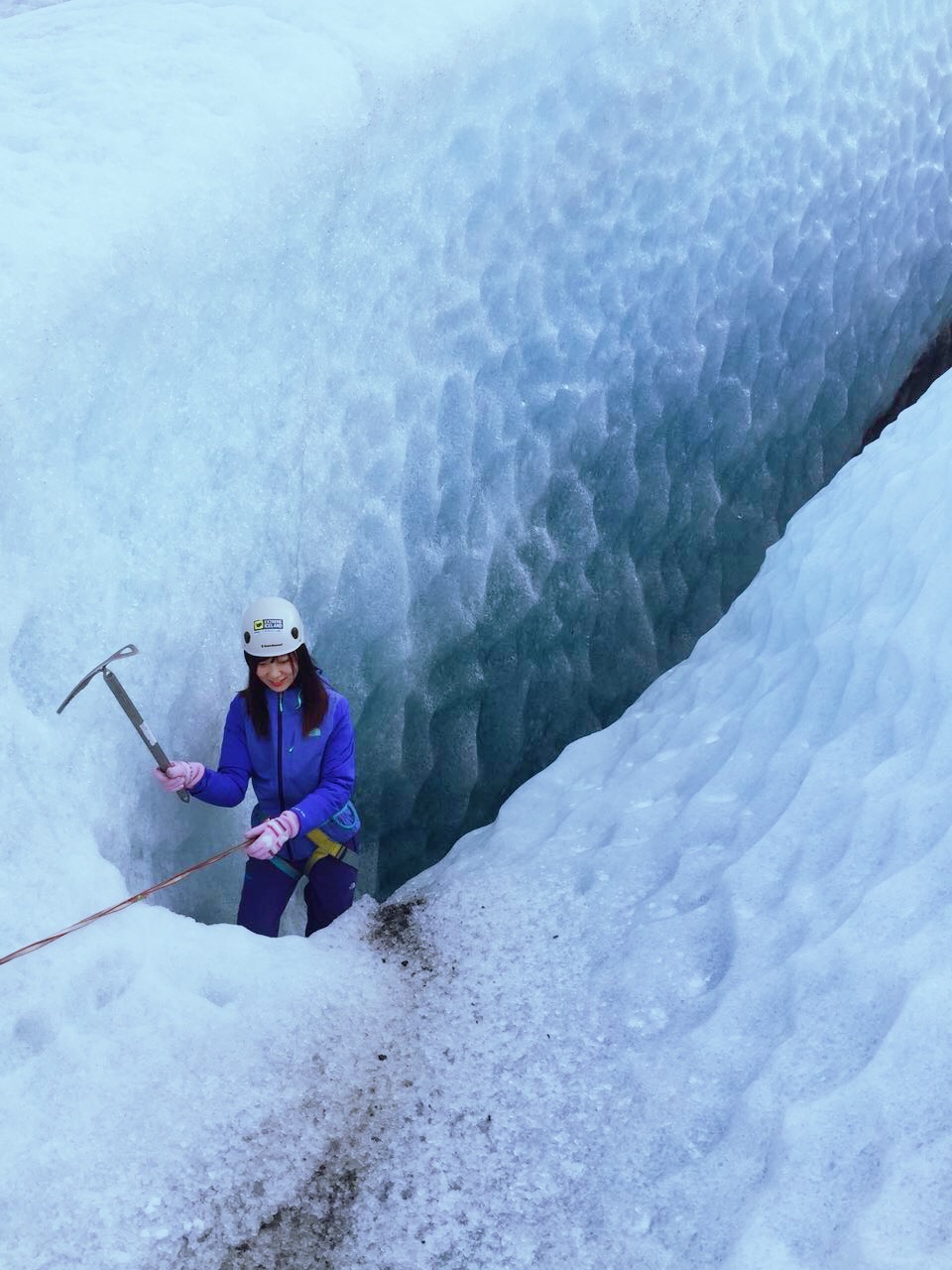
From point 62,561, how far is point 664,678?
74.6 inches

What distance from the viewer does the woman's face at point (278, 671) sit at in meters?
2.76

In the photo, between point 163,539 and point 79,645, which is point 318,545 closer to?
point 163,539

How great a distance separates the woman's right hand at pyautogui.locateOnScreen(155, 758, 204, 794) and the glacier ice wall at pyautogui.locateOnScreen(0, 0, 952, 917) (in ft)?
0.25

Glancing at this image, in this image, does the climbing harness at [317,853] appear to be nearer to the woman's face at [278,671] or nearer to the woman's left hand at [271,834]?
the woman's left hand at [271,834]

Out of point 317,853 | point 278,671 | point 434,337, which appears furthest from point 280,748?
point 434,337

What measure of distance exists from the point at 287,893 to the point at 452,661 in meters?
0.92

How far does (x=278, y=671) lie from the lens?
2766mm

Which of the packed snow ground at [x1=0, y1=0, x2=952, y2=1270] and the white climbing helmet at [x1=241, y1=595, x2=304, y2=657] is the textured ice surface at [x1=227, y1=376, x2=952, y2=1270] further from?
the white climbing helmet at [x1=241, y1=595, x2=304, y2=657]

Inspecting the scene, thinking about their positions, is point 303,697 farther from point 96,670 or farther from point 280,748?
point 96,670

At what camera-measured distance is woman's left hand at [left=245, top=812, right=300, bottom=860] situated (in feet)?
8.71

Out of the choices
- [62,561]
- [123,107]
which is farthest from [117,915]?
[123,107]

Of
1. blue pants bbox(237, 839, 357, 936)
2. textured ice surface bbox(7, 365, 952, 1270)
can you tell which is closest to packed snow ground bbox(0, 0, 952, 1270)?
textured ice surface bbox(7, 365, 952, 1270)

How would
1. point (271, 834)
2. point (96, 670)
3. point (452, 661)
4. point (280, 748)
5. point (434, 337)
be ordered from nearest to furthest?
1. point (96, 670)
2. point (271, 834)
3. point (280, 748)
4. point (434, 337)
5. point (452, 661)

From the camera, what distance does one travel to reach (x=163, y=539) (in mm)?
2809
